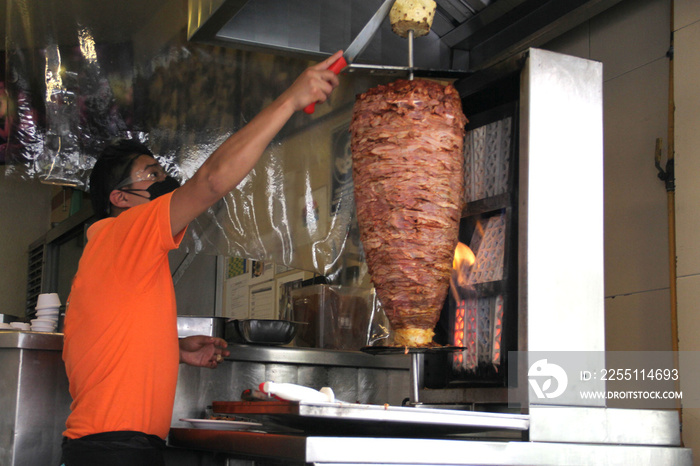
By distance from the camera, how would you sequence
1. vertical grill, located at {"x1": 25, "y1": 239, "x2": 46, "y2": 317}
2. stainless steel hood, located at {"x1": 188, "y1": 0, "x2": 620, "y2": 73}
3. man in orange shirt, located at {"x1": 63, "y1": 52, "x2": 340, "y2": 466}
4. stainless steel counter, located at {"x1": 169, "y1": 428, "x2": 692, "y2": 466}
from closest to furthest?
1. stainless steel counter, located at {"x1": 169, "y1": 428, "x2": 692, "y2": 466}
2. man in orange shirt, located at {"x1": 63, "y1": 52, "x2": 340, "y2": 466}
3. stainless steel hood, located at {"x1": 188, "y1": 0, "x2": 620, "y2": 73}
4. vertical grill, located at {"x1": 25, "y1": 239, "x2": 46, "y2": 317}

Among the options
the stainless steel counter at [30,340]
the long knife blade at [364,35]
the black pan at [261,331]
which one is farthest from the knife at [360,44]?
the stainless steel counter at [30,340]

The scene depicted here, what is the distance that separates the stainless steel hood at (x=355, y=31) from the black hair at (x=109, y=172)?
0.56 meters

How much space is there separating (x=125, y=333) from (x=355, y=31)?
1.48 m

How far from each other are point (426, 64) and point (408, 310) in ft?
4.11

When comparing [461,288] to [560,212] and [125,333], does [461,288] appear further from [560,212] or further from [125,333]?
[125,333]

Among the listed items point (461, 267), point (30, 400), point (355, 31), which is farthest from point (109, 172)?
point (461, 267)

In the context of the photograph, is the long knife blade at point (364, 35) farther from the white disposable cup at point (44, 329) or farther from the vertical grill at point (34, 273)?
the vertical grill at point (34, 273)

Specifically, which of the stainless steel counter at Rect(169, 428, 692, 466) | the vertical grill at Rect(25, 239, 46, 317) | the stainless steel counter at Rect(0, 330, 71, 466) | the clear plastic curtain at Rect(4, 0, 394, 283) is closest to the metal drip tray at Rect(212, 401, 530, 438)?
the stainless steel counter at Rect(169, 428, 692, 466)

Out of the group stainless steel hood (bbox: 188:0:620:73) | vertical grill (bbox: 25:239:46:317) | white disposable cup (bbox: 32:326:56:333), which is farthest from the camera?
vertical grill (bbox: 25:239:46:317)

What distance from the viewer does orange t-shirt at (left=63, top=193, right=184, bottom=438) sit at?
5.96 feet

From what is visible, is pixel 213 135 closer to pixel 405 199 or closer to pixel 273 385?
pixel 405 199

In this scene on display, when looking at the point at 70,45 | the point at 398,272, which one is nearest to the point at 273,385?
the point at 398,272

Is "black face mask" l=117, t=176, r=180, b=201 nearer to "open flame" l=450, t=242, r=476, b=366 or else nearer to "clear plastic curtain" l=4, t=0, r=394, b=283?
"clear plastic curtain" l=4, t=0, r=394, b=283

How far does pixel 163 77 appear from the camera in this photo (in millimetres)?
2822
